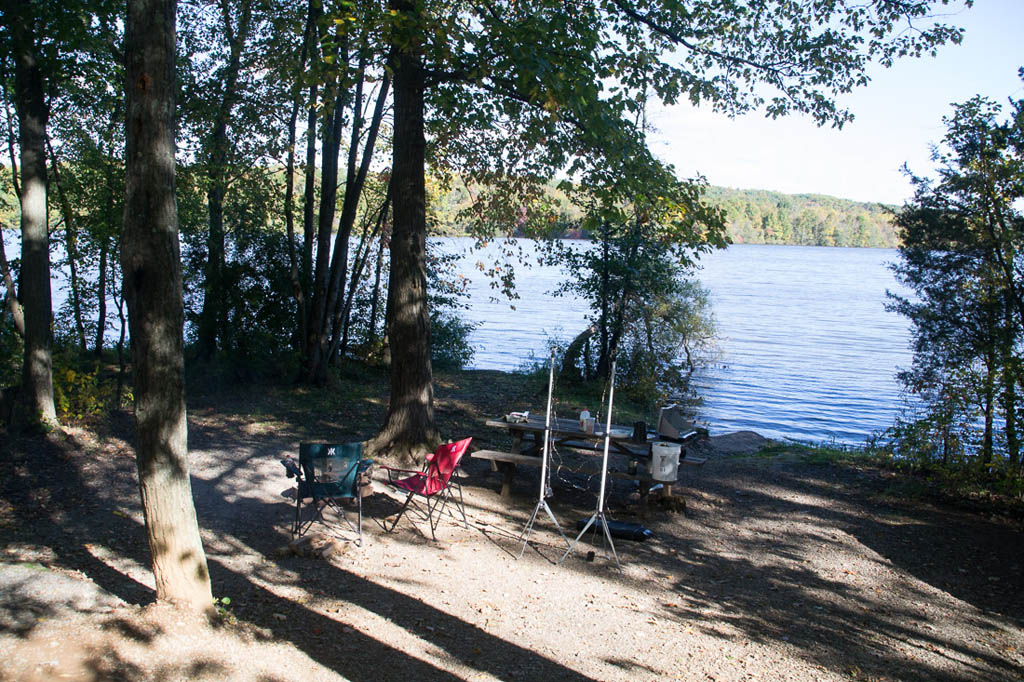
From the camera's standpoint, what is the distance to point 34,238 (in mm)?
7871

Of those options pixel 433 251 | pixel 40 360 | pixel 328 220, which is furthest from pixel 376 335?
pixel 40 360

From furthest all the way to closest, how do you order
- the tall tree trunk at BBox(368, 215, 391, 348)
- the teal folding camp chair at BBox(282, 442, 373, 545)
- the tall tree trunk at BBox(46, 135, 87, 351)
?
the tall tree trunk at BBox(368, 215, 391, 348), the tall tree trunk at BBox(46, 135, 87, 351), the teal folding camp chair at BBox(282, 442, 373, 545)

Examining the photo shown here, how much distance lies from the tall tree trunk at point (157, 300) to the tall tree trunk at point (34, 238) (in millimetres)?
4953

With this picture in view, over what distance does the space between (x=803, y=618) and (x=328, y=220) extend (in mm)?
10124

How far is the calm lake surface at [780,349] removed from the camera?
19266 millimetres

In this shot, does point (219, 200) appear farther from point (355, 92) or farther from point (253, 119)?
point (355, 92)

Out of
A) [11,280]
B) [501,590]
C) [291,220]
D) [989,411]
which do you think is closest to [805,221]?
[291,220]

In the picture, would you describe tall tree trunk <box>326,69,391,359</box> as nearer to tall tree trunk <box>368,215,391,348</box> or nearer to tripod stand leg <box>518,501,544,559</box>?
tall tree trunk <box>368,215,391,348</box>

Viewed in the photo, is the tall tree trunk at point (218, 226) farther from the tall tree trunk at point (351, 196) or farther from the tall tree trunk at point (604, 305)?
the tall tree trunk at point (604, 305)

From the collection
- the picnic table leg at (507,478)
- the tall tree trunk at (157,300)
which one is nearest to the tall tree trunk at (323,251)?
the picnic table leg at (507,478)

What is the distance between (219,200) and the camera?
42.8ft

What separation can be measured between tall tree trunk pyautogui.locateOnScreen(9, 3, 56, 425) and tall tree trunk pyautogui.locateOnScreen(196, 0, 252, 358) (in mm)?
3826

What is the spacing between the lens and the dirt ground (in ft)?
13.1

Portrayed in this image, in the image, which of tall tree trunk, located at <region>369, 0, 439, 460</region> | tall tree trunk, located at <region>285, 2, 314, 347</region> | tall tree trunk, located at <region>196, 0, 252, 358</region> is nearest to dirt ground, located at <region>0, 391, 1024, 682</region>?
tall tree trunk, located at <region>369, 0, 439, 460</region>
